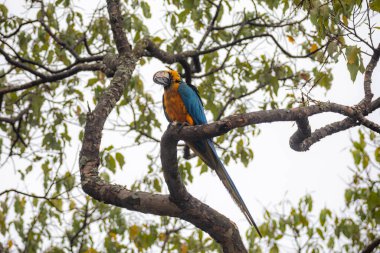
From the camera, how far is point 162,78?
183 inches

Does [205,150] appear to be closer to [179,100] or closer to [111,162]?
[179,100]

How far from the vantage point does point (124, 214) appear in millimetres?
5551

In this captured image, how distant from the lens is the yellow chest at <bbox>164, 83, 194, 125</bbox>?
14.8ft

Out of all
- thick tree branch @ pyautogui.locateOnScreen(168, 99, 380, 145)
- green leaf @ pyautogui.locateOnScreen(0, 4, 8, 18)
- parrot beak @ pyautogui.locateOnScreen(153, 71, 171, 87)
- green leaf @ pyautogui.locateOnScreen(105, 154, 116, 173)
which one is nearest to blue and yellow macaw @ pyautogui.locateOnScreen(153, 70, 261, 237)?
parrot beak @ pyautogui.locateOnScreen(153, 71, 171, 87)

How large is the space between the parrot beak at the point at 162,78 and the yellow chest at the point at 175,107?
3.4 inches

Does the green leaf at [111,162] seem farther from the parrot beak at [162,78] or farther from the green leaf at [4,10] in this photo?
the green leaf at [4,10]

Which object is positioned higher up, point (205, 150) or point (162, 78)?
point (162, 78)

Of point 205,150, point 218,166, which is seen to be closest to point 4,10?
point 205,150

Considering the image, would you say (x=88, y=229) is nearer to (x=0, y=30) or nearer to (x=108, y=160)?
(x=108, y=160)

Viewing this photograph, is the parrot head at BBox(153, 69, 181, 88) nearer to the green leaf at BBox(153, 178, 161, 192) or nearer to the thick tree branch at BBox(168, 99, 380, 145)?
the green leaf at BBox(153, 178, 161, 192)

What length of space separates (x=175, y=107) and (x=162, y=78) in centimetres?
33

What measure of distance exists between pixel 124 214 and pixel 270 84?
217 centimetres

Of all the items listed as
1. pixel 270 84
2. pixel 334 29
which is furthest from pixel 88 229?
pixel 334 29

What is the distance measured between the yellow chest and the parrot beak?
86 mm
